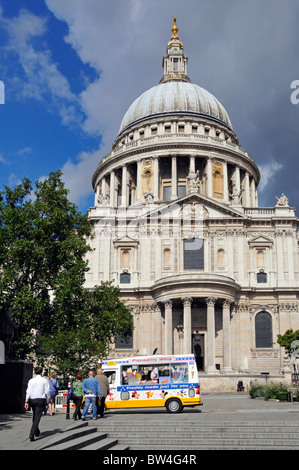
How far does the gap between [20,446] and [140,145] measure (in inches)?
2400

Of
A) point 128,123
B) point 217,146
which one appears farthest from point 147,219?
point 128,123

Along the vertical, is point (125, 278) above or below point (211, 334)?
above

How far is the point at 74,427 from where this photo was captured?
15.7m

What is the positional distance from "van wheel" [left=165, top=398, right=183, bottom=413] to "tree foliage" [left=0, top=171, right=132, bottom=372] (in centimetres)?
1027

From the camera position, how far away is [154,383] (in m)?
24.6

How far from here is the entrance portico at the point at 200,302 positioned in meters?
48.1

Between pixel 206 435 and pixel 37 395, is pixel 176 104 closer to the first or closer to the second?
pixel 206 435

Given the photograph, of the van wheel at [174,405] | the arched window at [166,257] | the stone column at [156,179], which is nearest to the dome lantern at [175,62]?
the stone column at [156,179]

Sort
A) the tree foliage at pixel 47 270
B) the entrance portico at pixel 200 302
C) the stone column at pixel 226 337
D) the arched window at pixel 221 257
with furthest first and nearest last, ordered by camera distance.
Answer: the arched window at pixel 221 257 < the stone column at pixel 226 337 < the entrance portico at pixel 200 302 < the tree foliage at pixel 47 270

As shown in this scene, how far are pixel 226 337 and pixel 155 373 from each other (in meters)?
25.2

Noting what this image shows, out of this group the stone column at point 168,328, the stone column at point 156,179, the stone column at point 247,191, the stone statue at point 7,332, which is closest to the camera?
the stone statue at point 7,332

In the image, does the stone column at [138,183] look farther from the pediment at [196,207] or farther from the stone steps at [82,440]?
the stone steps at [82,440]

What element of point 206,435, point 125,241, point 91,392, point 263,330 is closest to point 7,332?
point 91,392
